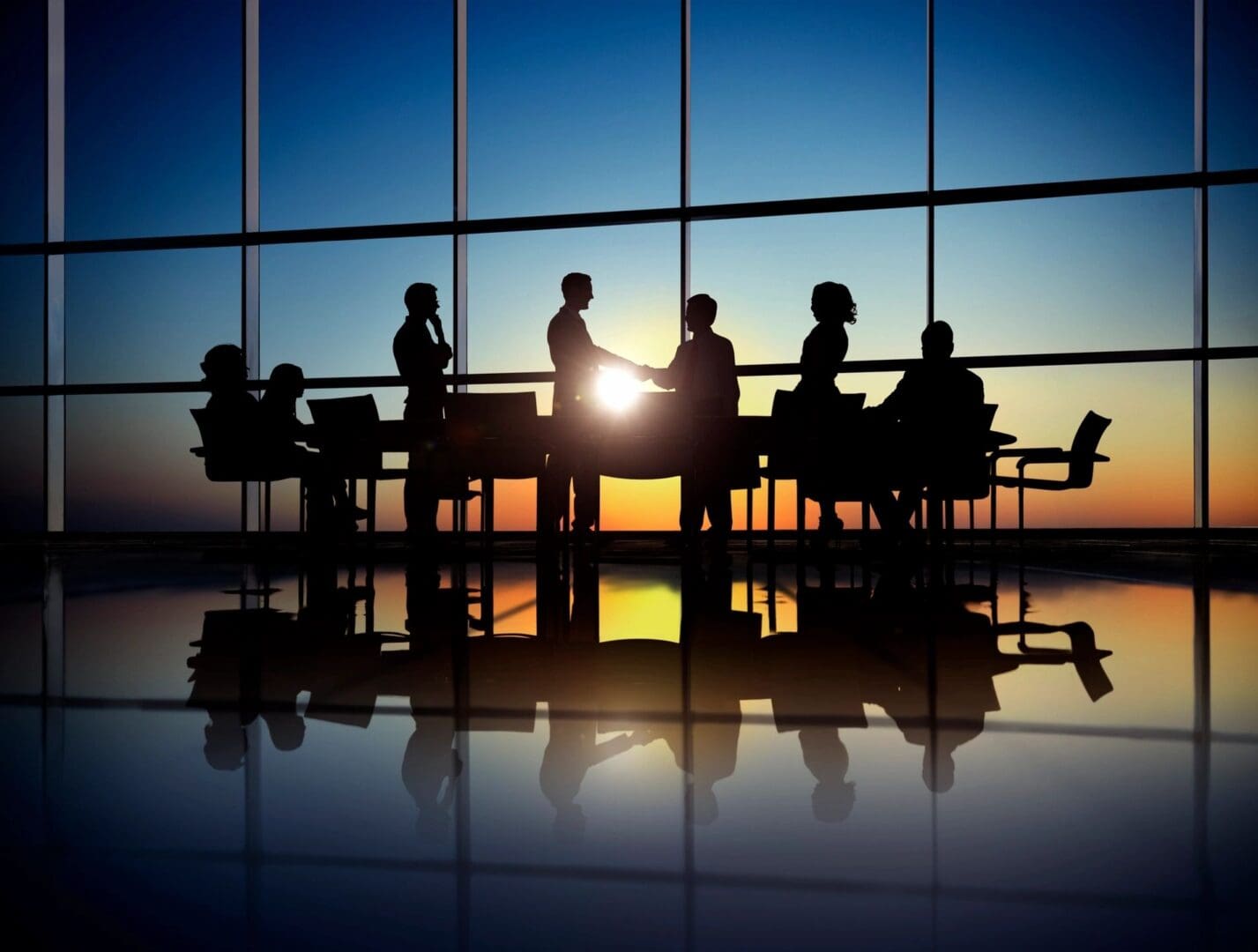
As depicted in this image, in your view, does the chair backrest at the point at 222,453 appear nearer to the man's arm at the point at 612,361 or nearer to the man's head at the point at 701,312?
the man's arm at the point at 612,361

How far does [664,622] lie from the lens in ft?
8.95

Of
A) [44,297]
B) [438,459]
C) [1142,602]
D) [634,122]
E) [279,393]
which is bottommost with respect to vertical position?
[1142,602]

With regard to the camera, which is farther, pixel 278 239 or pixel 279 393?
pixel 278 239

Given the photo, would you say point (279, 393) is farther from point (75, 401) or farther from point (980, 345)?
point (980, 345)

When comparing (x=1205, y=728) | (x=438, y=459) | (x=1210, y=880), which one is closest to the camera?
(x=1210, y=880)

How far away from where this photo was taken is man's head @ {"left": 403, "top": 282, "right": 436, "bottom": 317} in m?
5.12

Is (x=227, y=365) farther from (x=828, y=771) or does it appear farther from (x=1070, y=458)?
(x=828, y=771)

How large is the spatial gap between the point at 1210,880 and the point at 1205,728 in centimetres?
72

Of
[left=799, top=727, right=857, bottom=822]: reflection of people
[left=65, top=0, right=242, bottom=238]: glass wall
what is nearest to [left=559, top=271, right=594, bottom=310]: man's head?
[left=799, top=727, right=857, bottom=822]: reflection of people

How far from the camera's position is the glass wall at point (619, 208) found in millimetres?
6500

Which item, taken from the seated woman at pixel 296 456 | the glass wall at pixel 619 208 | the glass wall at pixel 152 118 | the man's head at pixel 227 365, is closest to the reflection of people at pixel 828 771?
the seated woman at pixel 296 456

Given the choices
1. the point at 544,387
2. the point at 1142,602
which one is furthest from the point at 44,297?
the point at 1142,602

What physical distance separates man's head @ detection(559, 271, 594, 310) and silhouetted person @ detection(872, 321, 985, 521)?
61.6 inches

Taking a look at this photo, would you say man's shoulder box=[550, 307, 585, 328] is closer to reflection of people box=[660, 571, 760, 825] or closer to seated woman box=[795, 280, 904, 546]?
seated woman box=[795, 280, 904, 546]
